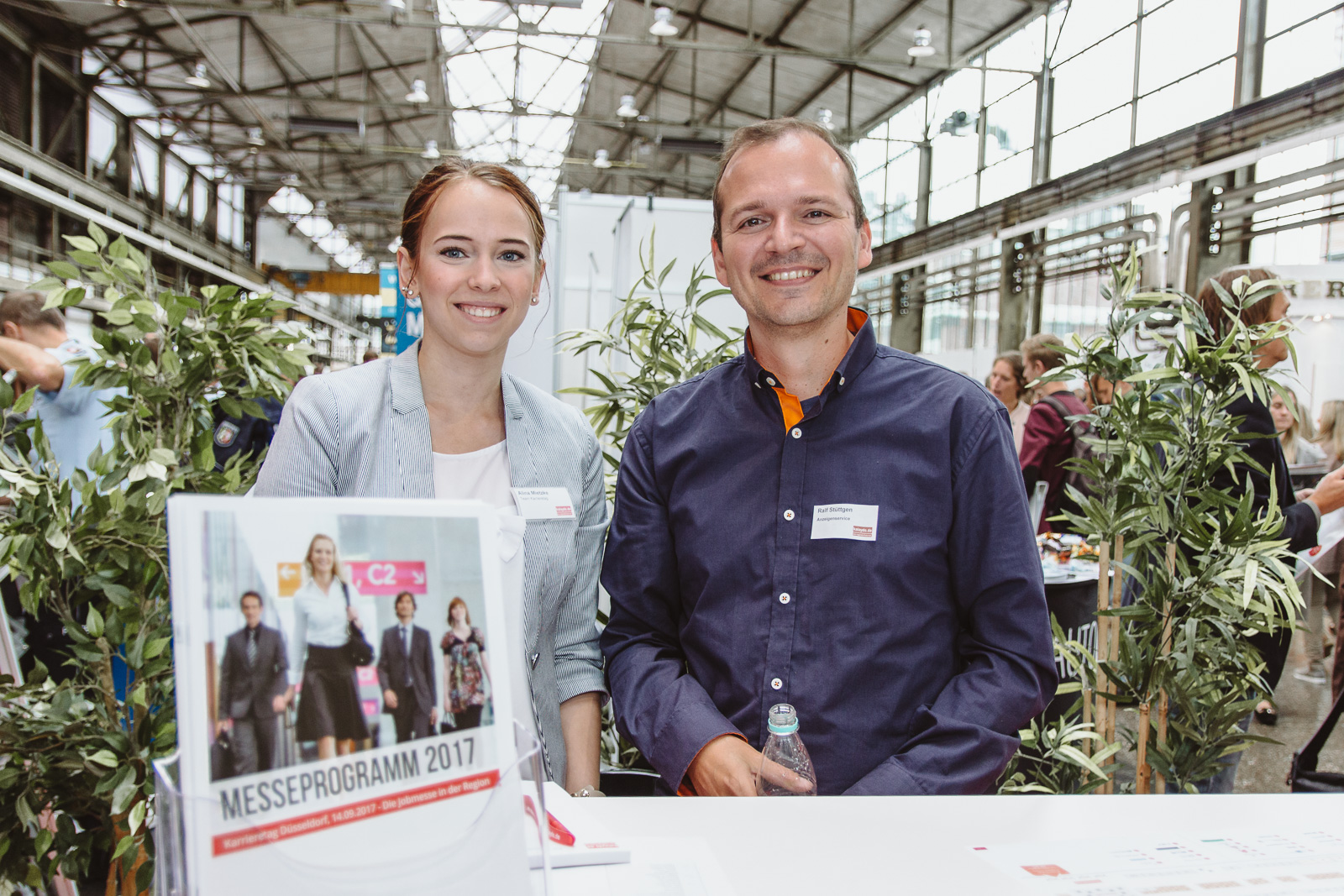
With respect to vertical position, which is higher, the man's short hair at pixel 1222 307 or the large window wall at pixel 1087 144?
the large window wall at pixel 1087 144

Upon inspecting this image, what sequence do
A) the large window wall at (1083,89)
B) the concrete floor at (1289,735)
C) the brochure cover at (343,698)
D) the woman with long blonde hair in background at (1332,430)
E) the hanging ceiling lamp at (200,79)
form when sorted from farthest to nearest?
the hanging ceiling lamp at (200,79) < the large window wall at (1083,89) < the woman with long blonde hair in background at (1332,430) < the concrete floor at (1289,735) < the brochure cover at (343,698)

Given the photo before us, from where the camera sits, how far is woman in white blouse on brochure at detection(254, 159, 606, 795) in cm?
143

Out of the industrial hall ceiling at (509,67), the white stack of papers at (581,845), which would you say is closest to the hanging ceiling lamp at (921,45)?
the industrial hall ceiling at (509,67)

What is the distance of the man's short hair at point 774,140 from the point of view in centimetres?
150

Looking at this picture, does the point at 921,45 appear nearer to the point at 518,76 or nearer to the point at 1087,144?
the point at 1087,144

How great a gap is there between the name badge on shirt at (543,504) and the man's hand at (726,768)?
0.46m

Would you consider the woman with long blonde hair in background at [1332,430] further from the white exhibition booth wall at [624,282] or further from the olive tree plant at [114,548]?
the olive tree plant at [114,548]

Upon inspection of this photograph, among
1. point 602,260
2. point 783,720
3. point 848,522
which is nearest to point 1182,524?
point 848,522

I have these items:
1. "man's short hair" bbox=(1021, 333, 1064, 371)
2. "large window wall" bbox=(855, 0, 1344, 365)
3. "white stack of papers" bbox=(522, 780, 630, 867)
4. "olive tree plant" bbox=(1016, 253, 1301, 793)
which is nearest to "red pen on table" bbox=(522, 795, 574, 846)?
"white stack of papers" bbox=(522, 780, 630, 867)

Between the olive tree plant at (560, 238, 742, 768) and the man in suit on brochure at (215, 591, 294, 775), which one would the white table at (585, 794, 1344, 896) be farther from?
the olive tree plant at (560, 238, 742, 768)

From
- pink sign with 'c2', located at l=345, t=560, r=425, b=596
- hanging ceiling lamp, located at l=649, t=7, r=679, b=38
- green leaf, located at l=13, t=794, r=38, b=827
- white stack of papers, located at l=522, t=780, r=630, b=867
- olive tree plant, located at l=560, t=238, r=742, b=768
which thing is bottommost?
green leaf, located at l=13, t=794, r=38, b=827

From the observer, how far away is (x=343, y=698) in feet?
1.94

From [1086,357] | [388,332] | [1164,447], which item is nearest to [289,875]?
[1086,357]

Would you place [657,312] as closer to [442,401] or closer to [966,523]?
[442,401]
